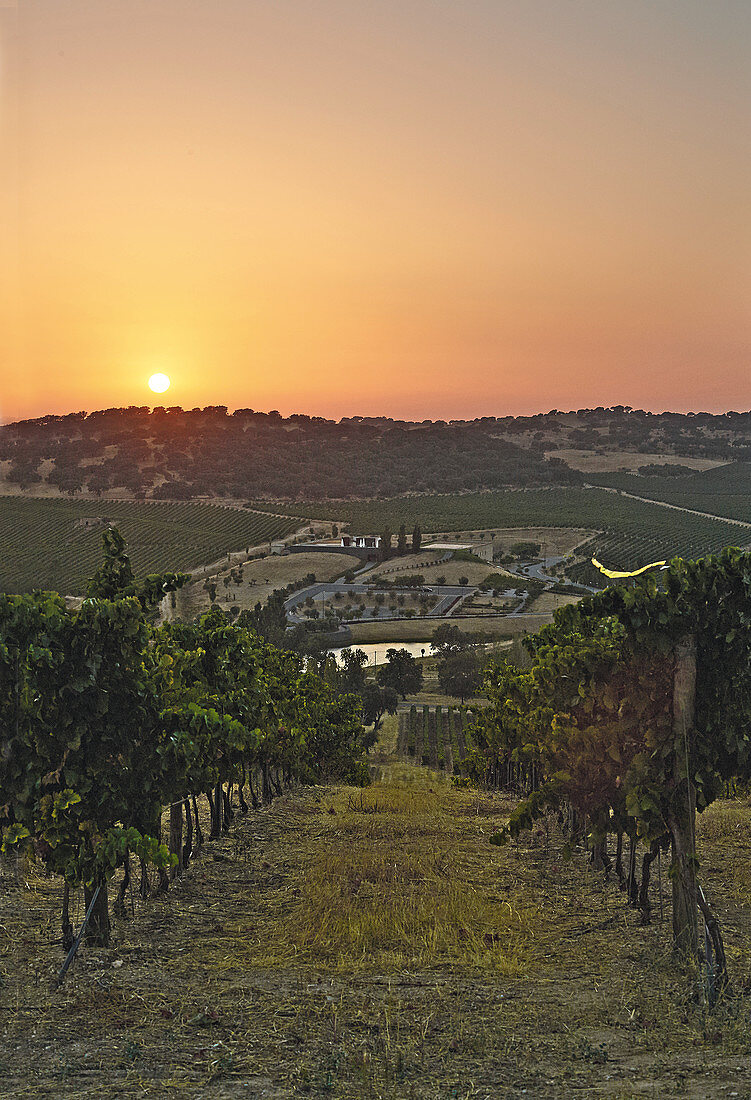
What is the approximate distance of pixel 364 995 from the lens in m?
7.58

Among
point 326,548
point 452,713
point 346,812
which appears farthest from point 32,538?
point 346,812

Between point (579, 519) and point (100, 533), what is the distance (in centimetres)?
7846

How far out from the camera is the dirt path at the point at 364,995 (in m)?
6.14

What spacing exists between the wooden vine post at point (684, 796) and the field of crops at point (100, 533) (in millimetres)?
87497

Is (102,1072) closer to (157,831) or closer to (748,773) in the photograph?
(157,831)

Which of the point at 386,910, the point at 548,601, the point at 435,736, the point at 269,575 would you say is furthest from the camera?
the point at 269,575

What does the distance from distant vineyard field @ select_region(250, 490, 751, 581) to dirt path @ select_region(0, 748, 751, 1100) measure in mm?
91038

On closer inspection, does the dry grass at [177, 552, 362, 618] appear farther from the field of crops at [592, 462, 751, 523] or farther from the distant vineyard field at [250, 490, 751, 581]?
the field of crops at [592, 462, 751, 523]

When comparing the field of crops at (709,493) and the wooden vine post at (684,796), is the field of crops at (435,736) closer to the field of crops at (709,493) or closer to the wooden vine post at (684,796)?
the wooden vine post at (684,796)

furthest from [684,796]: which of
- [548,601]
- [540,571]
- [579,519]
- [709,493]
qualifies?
[709,493]

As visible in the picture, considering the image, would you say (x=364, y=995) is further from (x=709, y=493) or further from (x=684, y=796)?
(x=709, y=493)

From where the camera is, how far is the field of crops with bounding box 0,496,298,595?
105m

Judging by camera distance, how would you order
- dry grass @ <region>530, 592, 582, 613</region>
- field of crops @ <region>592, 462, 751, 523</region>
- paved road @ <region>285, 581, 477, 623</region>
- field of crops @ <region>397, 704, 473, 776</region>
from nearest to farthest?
field of crops @ <region>397, 704, 473, 776</region>, dry grass @ <region>530, 592, 582, 613</region>, paved road @ <region>285, 581, 477, 623</region>, field of crops @ <region>592, 462, 751, 523</region>

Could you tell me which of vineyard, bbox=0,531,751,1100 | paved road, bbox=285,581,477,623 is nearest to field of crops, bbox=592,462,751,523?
paved road, bbox=285,581,477,623
